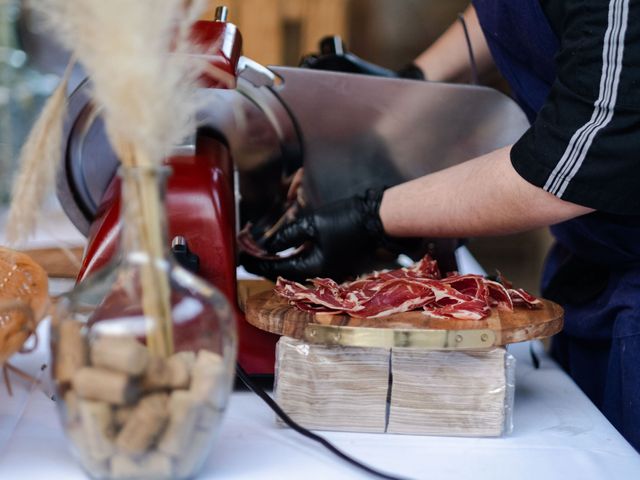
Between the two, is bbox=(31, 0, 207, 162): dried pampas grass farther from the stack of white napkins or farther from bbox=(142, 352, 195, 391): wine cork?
the stack of white napkins

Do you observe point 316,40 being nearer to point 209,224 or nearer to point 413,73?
point 413,73

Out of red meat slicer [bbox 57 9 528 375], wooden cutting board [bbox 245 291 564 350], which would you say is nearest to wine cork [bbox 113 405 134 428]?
wooden cutting board [bbox 245 291 564 350]

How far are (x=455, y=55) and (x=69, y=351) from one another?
41.2 inches

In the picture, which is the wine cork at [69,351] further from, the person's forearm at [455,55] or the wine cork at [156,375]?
the person's forearm at [455,55]

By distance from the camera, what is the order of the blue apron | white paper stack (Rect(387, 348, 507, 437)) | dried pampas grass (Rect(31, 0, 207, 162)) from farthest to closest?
the blue apron
white paper stack (Rect(387, 348, 507, 437))
dried pampas grass (Rect(31, 0, 207, 162))

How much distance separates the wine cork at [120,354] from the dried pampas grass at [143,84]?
0.01m

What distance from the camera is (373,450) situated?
727 mm

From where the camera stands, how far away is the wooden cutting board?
28.6 inches

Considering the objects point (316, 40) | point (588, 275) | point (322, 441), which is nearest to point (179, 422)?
point (322, 441)

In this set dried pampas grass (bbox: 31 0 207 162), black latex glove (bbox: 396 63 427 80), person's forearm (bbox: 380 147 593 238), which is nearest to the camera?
dried pampas grass (bbox: 31 0 207 162)

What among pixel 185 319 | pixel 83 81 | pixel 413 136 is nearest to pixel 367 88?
pixel 413 136

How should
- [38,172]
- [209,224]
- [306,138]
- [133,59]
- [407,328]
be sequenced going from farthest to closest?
[306,138]
[209,224]
[407,328]
[38,172]
[133,59]

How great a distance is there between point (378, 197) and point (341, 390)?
31 cm

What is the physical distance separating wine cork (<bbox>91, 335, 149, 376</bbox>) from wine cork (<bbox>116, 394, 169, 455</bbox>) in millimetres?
23
